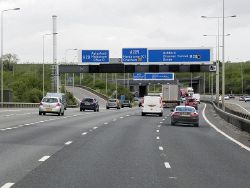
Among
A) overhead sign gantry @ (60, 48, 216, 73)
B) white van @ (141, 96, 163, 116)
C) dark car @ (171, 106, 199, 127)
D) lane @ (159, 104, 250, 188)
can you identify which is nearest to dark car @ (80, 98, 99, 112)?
overhead sign gantry @ (60, 48, 216, 73)

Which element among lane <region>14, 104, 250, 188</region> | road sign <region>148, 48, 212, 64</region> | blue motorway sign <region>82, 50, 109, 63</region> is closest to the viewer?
lane <region>14, 104, 250, 188</region>

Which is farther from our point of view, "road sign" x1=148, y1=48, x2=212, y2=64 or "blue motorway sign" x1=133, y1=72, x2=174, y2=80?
"blue motorway sign" x1=133, y1=72, x2=174, y2=80

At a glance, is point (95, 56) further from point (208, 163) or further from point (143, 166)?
point (143, 166)

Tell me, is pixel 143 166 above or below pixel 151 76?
below

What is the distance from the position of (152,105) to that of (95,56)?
65.9 ft

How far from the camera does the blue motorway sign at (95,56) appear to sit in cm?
7400

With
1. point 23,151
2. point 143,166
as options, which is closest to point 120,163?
point 143,166

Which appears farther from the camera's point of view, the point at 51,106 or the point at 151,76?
the point at 151,76

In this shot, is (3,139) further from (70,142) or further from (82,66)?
(82,66)

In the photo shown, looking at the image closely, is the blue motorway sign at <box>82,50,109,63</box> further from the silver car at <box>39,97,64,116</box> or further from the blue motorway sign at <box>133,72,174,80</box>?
the blue motorway sign at <box>133,72,174,80</box>

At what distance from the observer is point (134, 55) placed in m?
A: 73.6

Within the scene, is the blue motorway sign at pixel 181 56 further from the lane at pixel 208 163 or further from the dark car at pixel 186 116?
the lane at pixel 208 163

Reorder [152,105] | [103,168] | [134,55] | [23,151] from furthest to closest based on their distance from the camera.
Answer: [134,55]
[152,105]
[23,151]
[103,168]

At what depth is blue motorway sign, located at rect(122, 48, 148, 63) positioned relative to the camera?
73188mm
